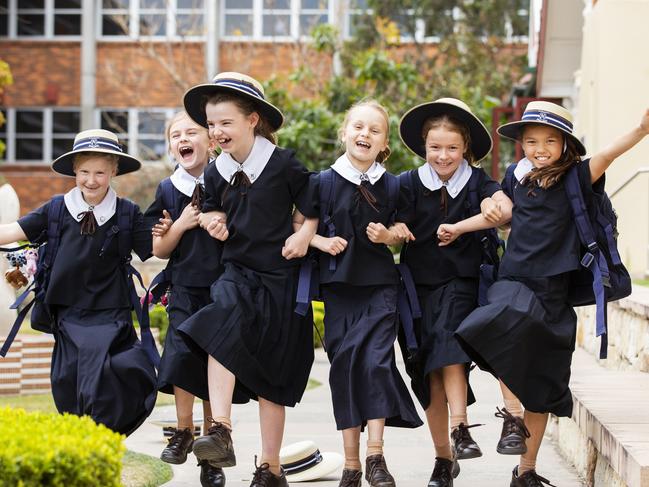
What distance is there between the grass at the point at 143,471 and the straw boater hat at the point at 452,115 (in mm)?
2308

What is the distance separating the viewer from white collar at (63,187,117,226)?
6.28m

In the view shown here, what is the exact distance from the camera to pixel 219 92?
6.06 meters

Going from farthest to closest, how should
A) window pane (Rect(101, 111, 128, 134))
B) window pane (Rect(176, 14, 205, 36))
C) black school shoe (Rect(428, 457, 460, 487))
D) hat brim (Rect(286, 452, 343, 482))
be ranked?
window pane (Rect(101, 111, 128, 134)) < window pane (Rect(176, 14, 205, 36)) < hat brim (Rect(286, 452, 343, 482)) < black school shoe (Rect(428, 457, 460, 487))

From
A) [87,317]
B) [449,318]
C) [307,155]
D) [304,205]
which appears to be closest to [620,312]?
[449,318]

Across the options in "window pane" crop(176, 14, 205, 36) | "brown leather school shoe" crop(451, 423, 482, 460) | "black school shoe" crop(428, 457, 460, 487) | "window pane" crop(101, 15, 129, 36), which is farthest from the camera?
"window pane" crop(101, 15, 129, 36)

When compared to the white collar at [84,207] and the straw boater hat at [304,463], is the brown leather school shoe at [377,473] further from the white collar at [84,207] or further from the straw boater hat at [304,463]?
the white collar at [84,207]

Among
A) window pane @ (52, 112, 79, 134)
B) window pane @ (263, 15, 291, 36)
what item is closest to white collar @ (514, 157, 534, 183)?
window pane @ (263, 15, 291, 36)

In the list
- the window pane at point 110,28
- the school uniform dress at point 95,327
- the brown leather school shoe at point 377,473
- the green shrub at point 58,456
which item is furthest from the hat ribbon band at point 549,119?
the window pane at point 110,28

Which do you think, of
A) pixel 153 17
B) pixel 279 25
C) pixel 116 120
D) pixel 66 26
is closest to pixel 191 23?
pixel 153 17

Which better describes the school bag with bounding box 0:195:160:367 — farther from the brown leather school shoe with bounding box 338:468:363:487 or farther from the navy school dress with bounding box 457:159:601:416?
the navy school dress with bounding box 457:159:601:416

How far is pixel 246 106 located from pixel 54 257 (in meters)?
1.26

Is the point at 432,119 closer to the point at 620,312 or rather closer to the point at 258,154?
the point at 258,154

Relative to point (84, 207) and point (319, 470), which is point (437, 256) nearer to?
point (319, 470)

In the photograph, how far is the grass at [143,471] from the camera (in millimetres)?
6602
